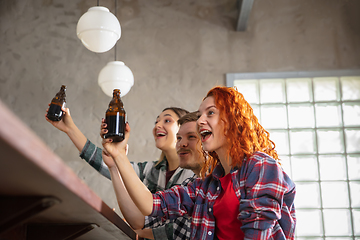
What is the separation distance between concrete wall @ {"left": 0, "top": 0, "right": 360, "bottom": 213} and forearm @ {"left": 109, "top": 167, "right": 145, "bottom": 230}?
2669mm

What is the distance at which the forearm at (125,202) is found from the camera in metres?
1.42

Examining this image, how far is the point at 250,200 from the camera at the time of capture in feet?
3.84

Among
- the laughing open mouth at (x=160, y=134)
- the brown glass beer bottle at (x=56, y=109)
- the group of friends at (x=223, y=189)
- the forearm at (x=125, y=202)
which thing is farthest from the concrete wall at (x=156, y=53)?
the forearm at (x=125, y=202)

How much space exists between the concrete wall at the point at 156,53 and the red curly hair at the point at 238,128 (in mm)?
2732

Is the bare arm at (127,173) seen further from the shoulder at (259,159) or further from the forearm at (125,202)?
the shoulder at (259,159)

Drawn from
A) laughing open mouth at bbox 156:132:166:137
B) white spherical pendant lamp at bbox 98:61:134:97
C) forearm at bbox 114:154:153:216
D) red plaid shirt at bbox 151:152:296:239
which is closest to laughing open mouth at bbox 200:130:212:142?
red plaid shirt at bbox 151:152:296:239

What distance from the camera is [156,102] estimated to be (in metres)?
4.26

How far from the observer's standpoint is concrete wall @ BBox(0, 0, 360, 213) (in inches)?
168

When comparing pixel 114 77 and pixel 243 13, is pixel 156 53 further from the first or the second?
pixel 114 77

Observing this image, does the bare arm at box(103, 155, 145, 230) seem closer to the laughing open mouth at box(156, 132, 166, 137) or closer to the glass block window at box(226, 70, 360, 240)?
the laughing open mouth at box(156, 132, 166, 137)

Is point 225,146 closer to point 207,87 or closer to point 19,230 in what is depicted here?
point 19,230

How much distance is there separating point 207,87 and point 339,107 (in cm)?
156

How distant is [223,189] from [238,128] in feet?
0.81

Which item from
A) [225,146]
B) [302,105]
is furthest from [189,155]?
[302,105]
